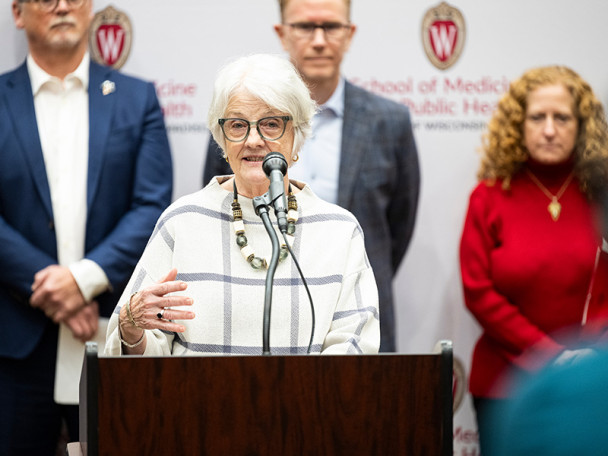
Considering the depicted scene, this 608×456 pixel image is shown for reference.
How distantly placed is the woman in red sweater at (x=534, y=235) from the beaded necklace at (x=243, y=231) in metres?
1.56

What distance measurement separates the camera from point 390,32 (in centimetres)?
445

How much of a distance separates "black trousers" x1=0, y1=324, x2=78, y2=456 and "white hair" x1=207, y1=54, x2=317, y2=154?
5.07 ft

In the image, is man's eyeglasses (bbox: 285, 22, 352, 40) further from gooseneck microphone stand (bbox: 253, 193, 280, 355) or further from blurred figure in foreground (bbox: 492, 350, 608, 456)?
blurred figure in foreground (bbox: 492, 350, 608, 456)

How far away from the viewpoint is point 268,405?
2072 mm

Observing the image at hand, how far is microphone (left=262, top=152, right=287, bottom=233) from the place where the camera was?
2215 mm

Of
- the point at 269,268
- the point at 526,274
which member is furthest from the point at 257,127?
the point at 526,274

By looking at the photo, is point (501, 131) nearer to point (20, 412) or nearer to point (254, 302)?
point (254, 302)

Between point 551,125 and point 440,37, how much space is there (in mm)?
690

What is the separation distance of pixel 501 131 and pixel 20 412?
89.8 inches

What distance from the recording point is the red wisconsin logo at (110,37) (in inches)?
173

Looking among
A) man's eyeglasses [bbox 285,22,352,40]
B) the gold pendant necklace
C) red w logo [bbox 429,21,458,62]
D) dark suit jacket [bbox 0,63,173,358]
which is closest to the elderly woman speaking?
dark suit jacket [bbox 0,63,173,358]

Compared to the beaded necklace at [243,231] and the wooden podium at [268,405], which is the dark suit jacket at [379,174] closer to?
the beaded necklace at [243,231]

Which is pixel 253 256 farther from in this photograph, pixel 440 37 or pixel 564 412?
pixel 440 37

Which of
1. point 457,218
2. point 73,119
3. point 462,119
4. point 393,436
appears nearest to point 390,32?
point 462,119
